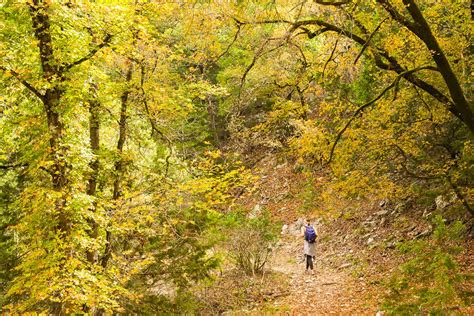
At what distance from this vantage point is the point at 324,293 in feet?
37.6

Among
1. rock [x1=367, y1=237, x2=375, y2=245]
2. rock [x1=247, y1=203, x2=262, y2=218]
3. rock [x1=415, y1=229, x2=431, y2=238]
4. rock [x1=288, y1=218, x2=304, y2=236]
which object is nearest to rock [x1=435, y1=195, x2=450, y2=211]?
rock [x1=415, y1=229, x2=431, y2=238]

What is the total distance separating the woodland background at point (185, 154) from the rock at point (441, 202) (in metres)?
0.06

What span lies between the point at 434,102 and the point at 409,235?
4461 mm

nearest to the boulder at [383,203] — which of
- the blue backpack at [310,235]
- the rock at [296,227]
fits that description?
the blue backpack at [310,235]

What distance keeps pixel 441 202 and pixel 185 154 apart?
7.91 m

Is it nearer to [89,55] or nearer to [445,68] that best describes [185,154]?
[89,55]

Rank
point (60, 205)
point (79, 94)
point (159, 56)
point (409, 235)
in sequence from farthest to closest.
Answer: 1. point (409, 235)
2. point (159, 56)
3. point (79, 94)
4. point (60, 205)

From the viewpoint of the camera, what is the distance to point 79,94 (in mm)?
7676

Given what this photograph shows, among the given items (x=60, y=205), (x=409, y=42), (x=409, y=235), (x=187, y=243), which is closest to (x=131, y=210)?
(x=60, y=205)

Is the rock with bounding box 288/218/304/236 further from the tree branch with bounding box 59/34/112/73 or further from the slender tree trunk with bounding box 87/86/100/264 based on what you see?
the tree branch with bounding box 59/34/112/73

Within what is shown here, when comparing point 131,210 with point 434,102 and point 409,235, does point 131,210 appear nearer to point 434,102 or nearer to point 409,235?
point 434,102

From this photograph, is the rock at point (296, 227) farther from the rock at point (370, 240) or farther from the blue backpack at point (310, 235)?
the blue backpack at point (310, 235)

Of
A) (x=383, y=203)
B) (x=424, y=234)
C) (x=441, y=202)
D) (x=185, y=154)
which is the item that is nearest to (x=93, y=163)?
(x=185, y=154)

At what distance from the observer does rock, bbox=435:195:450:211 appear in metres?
12.0
